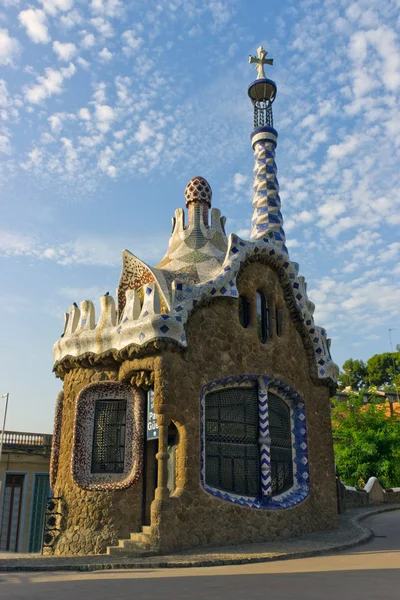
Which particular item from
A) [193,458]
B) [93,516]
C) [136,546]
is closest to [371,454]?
[193,458]

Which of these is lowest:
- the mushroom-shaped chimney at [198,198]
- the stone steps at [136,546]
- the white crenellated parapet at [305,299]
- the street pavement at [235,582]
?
the street pavement at [235,582]

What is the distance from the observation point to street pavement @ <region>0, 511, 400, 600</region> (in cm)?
479

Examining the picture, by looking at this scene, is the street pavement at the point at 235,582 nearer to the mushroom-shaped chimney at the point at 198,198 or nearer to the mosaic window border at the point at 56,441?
the mosaic window border at the point at 56,441

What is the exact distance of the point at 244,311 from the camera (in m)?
10.7

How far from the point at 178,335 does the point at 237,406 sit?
1.91 meters

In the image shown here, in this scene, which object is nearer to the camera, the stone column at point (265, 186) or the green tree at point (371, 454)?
the stone column at point (265, 186)

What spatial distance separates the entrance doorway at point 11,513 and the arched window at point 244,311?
9293mm

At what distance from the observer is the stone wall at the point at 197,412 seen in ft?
27.6

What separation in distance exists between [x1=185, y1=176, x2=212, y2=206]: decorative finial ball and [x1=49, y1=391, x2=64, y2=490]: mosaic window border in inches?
216

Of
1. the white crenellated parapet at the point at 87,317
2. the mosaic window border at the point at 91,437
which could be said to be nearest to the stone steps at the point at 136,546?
the mosaic window border at the point at 91,437

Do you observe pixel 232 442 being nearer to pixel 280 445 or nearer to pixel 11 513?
pixel 280 445

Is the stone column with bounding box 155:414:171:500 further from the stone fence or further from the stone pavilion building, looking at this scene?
the stone fence

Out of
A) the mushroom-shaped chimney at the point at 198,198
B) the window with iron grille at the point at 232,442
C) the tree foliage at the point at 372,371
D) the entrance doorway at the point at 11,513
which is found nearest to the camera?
the window with iron grille at the point at 232,442

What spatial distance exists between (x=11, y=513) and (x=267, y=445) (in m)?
9.26
